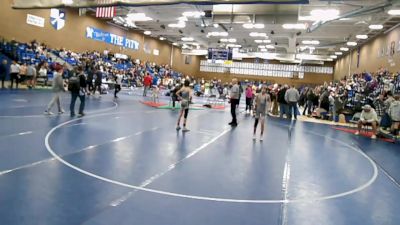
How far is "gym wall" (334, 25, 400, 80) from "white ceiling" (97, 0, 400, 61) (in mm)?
838

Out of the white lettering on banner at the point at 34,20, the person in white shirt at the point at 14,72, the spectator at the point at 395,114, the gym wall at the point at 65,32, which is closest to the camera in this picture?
the spectator at the point at 395,114

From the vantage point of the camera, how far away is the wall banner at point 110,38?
113 ft

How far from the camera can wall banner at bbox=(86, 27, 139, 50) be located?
34.5 meters

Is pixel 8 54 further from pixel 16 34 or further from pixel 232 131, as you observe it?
pixel 232 131

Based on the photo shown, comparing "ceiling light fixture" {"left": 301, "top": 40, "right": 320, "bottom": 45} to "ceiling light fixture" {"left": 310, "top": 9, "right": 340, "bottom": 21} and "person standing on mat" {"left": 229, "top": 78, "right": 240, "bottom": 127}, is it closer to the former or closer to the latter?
"ceiling light fixture" {"left": 310, "top": 9, "right": 340, "bottom": 21}

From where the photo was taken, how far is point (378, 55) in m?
28.3

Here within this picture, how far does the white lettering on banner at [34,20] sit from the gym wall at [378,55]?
26063mm

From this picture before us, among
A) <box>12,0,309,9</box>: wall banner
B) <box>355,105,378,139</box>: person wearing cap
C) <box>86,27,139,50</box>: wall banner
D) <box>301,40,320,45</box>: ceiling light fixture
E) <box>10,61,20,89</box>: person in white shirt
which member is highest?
<box>301,40,320,45</box>: ceiling light fixture

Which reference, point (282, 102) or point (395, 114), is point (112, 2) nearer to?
point (282, 102)

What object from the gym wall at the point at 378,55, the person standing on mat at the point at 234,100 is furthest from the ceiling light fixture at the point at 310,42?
the person standing on mat at the point at 234,100

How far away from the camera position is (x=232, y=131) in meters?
12.4

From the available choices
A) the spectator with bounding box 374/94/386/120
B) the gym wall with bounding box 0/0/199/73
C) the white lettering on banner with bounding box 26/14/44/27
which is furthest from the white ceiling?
the white lettering on banner with bounding box 26/14/44/27

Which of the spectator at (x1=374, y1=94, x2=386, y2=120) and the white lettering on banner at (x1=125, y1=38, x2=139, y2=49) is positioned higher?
the white lettering on banner at (x1=125, y1=38, x2=139, y2=49)

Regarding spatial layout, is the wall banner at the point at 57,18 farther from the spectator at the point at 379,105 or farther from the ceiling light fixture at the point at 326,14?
the spectator at the point at 379,105
